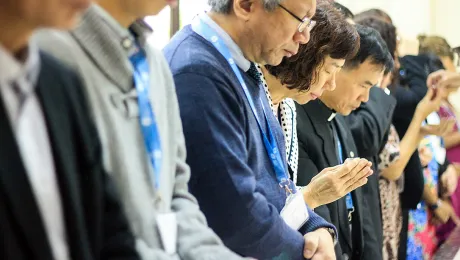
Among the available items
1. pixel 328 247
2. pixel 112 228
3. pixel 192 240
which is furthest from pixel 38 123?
pixel 328 247

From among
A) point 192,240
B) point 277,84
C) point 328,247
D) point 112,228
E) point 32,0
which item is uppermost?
point 32,0

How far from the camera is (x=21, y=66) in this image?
0.56m

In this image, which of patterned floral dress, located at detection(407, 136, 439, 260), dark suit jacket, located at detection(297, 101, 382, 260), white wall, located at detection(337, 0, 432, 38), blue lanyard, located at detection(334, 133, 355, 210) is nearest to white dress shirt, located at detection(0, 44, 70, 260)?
dark suit jacket, located at detection(297, 101, 382, 260)

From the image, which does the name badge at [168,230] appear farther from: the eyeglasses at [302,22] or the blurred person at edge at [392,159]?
the blurred person at edge at [392,159]

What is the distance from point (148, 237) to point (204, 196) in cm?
34

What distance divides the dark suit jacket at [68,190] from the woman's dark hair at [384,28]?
1.85 meters

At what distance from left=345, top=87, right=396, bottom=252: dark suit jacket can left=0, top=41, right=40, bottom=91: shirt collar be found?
5.19 ft

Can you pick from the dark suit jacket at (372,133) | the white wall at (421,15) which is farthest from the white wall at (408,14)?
the dark suit jacket at (372,133)

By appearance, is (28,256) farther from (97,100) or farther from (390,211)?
(390,211)

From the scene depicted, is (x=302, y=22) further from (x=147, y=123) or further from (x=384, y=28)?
(x=384, y=28)

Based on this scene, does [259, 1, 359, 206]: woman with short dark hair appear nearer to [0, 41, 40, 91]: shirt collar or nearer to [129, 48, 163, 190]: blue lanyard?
[129, 48, 163, 190]: blue lanyard

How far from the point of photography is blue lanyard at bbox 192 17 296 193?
120 cm

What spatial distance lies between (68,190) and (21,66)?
120 millimetres

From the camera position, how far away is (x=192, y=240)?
808mm
